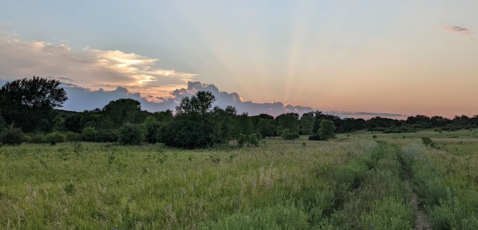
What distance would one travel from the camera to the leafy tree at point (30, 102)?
8347 centimetres

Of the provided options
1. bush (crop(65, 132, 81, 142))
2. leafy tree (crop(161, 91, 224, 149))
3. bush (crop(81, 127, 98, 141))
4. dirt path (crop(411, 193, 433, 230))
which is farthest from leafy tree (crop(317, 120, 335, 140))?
dirt path (crop(411, 193, 433, 230))

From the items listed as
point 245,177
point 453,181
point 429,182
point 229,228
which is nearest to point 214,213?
point 229,228

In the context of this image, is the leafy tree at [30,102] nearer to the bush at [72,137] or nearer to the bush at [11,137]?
the bush at [72,137]

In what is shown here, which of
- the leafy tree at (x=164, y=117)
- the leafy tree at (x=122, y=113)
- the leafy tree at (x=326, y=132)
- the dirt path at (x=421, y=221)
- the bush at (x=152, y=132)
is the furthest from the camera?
the leafy tree at (x=122, y=113)

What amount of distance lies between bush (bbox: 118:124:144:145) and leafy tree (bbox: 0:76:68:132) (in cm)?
3594

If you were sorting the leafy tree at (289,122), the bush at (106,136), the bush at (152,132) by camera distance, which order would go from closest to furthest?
the bush at (106,136) → the bush at (152,132) → the leafy tree at (289,122)

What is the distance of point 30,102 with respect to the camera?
285ft

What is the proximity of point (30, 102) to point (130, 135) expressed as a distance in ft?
141

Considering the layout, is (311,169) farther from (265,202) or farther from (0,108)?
(0,108)

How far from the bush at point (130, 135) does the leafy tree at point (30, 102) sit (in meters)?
35.9

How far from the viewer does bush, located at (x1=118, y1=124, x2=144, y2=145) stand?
2569 inches

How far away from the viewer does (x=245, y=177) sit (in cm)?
815

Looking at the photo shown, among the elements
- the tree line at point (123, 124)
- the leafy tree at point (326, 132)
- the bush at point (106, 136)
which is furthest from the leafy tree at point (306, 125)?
the bush at point (106, 136)

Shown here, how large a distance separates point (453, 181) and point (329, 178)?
4082mm
